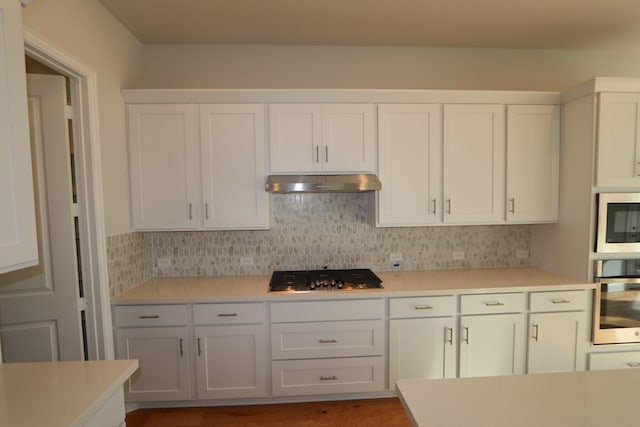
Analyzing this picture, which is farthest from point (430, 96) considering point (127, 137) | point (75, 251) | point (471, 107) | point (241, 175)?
point (75, 251)

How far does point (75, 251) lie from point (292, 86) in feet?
6.60

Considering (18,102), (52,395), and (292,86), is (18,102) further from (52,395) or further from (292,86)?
(292,86)

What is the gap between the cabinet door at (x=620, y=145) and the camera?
88.5 inches

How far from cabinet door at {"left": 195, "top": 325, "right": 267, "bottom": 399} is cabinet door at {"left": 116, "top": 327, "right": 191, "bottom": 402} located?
0.11 metres

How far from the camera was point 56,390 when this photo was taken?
3.48 ft

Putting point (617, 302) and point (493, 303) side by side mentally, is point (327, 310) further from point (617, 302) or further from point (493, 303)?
point (617, 302)

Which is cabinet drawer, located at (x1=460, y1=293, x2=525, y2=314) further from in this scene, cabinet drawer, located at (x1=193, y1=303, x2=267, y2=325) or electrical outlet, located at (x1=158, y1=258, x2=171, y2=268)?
electrical outlet, located at (x1=158, y1=258, x2=171, y2=268)

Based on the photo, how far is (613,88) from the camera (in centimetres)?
223

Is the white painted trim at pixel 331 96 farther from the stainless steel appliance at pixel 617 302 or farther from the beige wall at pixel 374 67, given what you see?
the stainless steel appliance at pixel 617 302

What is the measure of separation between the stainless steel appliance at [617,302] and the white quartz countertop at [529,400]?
147cm

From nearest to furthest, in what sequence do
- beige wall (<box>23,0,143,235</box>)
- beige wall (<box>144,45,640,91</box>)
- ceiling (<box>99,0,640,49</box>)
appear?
1. beige wall (<box>23,0,143,235</box>)
2. ceiling (<box>99,0,640,49</box>)
3. beige wall (<box>144,45,640,91</box>)

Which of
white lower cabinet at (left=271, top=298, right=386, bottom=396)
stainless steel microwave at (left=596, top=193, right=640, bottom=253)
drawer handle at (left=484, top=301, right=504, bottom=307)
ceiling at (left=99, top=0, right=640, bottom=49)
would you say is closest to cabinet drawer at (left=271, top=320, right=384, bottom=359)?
white lower cabinet at (left=271, top=298, right=386, bottom=396)

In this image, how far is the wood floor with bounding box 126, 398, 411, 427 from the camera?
7.00ft

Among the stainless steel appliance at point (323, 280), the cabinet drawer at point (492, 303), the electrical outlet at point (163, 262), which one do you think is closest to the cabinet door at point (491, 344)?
the cabinet drawer at point (492, 303)
